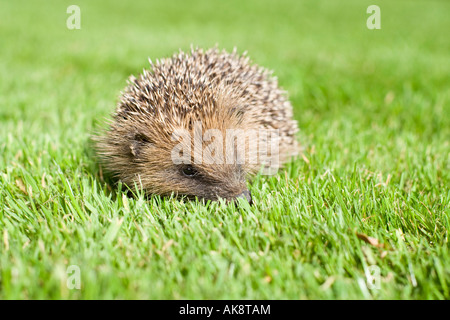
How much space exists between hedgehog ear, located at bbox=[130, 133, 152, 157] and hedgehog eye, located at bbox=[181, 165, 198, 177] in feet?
1.32

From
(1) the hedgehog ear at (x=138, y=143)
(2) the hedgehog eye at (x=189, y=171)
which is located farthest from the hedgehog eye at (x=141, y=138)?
(2) the hedgehog eye at (x=189, y=171)

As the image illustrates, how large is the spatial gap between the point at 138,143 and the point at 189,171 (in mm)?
548

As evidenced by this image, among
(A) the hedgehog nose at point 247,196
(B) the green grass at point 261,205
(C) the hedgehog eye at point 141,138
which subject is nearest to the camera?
(B) the green grass at point 261,205

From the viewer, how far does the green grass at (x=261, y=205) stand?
7.09ft

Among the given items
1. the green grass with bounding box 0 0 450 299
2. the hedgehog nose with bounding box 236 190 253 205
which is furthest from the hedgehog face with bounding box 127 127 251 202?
the green grass with bounding box 0 0 450 299

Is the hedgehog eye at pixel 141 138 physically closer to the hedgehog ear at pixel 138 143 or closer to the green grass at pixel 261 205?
the hedgehog ear at pixel 138 143

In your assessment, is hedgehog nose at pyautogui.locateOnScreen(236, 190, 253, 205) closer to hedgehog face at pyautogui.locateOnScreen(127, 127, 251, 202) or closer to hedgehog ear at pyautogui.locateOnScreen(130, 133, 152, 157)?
hedgehog face at pyautogui.locateOnScreen(127, 127, 251, 202)

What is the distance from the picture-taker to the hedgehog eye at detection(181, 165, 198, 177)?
10.7 feet

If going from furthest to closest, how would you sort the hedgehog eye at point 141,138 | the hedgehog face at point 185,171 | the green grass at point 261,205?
the hedgehog eye at point 141,138, the hedgehog face at point 185,171, the green grass at point 261,205

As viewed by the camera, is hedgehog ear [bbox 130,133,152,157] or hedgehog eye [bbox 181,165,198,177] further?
hedgehog ear [bbox 130,133,152,157]

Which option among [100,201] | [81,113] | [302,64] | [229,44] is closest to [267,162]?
[100,201]

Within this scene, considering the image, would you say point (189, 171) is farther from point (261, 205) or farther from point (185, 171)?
point (261, 205)

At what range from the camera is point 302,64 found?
26.8 ft
